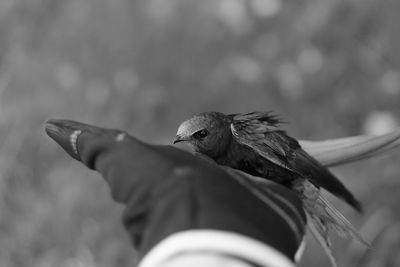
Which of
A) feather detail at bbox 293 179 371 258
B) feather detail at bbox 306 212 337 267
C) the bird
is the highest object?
the bird

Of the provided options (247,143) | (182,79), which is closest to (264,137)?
(247,143)

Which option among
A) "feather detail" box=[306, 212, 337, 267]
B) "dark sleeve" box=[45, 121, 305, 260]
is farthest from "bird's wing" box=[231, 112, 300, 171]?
"dark sleeve" box=[45, 121, 305, 260]

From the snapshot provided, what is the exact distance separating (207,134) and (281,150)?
17 centimetres

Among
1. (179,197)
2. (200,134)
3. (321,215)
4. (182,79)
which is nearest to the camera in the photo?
(179,197)

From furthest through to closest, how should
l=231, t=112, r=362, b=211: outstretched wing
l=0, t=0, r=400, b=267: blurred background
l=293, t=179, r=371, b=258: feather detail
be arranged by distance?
l=0, t=0, r=400, b=267: blurred background
l=293, t=179, r=371, b=258: feather detail
l=231, t=112, r=362, b=211: outstretched wing

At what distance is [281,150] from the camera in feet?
4.28

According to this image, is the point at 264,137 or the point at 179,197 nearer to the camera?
the point at 179,197

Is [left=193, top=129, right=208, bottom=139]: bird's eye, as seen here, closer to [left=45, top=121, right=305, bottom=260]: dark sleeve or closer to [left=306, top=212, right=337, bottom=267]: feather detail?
[left=306, top=212, right=337, bottom=267]: feather detail

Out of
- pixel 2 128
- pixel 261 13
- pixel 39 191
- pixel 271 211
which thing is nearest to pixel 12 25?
pixel 2 128

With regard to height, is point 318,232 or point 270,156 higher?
point 270,156

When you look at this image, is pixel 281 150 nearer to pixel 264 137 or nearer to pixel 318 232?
pixel 264 137

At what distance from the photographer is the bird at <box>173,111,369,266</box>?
1238mm

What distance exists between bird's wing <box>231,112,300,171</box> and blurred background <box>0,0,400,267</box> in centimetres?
152

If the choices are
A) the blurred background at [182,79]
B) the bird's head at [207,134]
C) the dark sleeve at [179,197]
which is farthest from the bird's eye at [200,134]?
the blurred background at [182,79]
